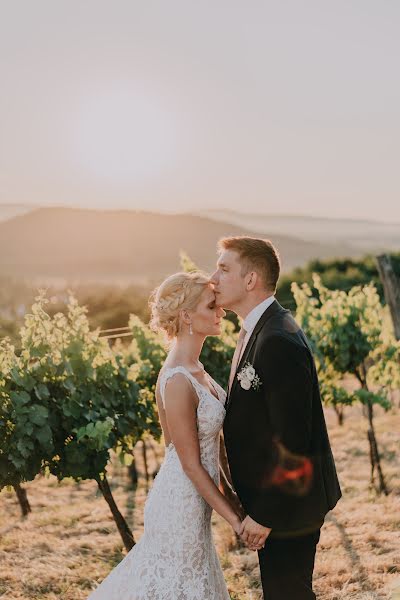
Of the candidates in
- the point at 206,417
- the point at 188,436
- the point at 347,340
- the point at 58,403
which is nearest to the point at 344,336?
the point at 347,340

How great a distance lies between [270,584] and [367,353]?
18.1 ft

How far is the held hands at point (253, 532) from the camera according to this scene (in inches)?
123

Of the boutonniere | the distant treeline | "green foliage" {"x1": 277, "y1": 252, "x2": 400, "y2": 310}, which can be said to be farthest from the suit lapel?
"green foliage" {"x1": 277, "y1": 252, "x2": 400, "y2": 310}

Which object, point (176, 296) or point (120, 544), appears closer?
point (176, 296)

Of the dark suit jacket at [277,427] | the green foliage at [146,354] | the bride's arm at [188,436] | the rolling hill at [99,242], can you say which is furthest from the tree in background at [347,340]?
the rolling hill at [99,242]

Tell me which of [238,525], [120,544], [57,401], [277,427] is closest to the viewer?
[277,427]

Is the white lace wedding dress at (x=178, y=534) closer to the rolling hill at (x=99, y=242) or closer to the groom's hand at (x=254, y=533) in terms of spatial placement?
the groom's hand at (x=254, y=533)

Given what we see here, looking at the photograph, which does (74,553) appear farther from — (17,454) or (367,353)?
(367,353)

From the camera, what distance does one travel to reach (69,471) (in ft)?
16.8

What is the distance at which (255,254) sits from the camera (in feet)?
11.0

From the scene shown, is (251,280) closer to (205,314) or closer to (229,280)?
(229,280)

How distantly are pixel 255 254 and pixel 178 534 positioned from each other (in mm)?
1381

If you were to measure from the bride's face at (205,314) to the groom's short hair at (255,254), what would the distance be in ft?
0.70

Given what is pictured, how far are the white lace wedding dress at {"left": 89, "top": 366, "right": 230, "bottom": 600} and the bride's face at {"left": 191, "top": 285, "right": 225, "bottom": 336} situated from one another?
0.23m
